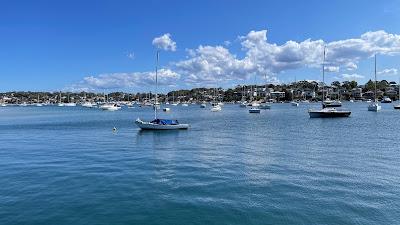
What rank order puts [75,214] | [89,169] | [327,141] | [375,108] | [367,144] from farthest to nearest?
1. [375,108]
2. [327,141]
3. [367,144]
4. [89,169]
5. [75,214]

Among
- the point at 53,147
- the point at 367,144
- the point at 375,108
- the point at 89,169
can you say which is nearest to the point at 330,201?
the point at 89,169

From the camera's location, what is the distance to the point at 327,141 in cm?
5862

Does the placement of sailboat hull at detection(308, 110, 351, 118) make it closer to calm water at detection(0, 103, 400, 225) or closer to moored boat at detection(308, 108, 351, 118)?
moored boat at detection(308, 108, 351, 118)

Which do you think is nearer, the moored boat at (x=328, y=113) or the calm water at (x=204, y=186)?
the calm water at (x=204, y=186)

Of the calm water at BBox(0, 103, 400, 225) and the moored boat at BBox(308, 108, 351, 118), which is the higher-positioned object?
the moored boat at BBox(308, 108, 351, 118)

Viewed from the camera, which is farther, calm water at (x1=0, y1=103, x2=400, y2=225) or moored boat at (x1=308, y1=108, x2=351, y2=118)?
moored boat at (x1=308, y1=108, x2=351, y2=118)

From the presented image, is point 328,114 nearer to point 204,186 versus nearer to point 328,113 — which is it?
point 328,113

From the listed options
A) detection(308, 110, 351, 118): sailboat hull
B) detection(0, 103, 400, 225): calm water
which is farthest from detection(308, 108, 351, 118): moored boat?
detection(0, 103, 400, 225): calm water

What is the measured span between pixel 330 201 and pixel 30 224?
17131 mm

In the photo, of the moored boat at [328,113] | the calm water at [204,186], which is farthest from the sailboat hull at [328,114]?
the calm water at [204,186]

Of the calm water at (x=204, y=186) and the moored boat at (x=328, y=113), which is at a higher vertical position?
the moored boat at (x=328, y=113)

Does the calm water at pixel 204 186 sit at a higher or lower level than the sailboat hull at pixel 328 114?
lower

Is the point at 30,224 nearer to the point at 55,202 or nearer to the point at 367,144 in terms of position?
the point at 55,202

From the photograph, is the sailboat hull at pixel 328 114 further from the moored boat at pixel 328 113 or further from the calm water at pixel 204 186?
the calm water at pixel 204 186
